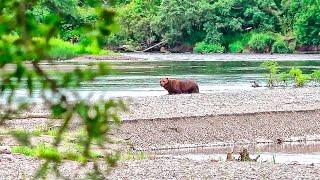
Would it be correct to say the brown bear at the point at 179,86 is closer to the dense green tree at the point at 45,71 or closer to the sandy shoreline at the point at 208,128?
the sandy shoreline at the point at 208,128

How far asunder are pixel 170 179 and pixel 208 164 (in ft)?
6.52

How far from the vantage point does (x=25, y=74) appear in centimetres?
245

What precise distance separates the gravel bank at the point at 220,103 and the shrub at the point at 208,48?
2229 inches

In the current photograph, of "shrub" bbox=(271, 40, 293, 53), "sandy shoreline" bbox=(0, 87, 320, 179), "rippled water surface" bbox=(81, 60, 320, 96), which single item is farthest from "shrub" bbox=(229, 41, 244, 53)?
"sandy shoreline" bbox=(0, 87, 320, 179)

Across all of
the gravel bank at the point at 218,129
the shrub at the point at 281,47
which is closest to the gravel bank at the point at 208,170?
the gravel bank at the point at 218,129

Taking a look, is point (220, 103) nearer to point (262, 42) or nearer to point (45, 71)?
point (45, 71)

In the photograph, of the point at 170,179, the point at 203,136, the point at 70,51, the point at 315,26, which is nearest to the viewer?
the point at 170,179

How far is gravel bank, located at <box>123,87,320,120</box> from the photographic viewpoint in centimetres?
2347

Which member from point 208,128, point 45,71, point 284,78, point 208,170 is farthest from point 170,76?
point 45,71

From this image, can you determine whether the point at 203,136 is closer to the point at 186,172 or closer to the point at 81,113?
the point at 186,172

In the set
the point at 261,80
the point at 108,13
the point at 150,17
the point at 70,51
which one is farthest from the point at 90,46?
the point at 150,17

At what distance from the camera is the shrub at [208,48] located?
285ft

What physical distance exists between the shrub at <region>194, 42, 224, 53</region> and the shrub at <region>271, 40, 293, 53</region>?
23.9ft

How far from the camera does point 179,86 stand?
30547mm
